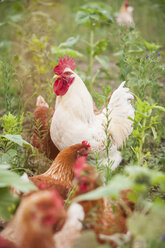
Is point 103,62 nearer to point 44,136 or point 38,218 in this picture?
point 44,136

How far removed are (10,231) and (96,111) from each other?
201cm

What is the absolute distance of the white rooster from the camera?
2.71 meters

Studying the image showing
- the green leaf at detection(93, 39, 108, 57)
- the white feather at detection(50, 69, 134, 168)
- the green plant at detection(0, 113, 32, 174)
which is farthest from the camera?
the green leaf at detection(93, 39, 108, 57)

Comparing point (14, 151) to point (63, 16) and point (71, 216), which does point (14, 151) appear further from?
point (63, 16)

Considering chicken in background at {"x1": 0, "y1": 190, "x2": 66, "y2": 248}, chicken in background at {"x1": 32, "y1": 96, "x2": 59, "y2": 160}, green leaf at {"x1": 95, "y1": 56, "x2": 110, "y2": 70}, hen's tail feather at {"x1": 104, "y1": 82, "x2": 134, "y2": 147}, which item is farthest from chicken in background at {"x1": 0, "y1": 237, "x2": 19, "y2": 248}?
green leaf at {"x1": 95, "y1": 56, "x2": 110, "y2": 70}

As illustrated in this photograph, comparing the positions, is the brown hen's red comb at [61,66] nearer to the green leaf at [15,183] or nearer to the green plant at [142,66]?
the green plant at [142,66]

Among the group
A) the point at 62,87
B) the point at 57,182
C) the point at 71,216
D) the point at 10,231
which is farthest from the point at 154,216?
the point at 62,87

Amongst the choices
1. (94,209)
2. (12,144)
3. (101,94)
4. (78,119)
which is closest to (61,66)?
(78,119)

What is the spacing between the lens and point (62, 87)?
9.30ft

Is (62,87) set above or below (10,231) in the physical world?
above

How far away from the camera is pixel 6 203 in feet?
5.65

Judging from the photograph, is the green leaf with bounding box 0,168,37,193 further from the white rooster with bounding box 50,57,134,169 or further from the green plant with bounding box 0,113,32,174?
the white rooster with bounding box 50,57,134,169

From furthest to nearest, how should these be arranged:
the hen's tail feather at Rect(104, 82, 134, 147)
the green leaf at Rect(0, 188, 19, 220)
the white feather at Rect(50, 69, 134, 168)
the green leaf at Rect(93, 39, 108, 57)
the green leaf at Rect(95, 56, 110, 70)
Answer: the green leaf at Rect(95, 56, 110, 70) → the green leaf at Rect(93, 39, 108, 57) → the hen's tail feather at Rect(104, 82, 134, 147) → the white feather at Rect(50, 69, 134, 168) → the green leaf at Rect(0, 188, 19, 220)

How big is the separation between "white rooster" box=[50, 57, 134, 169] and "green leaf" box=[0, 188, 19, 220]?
1050 mm
